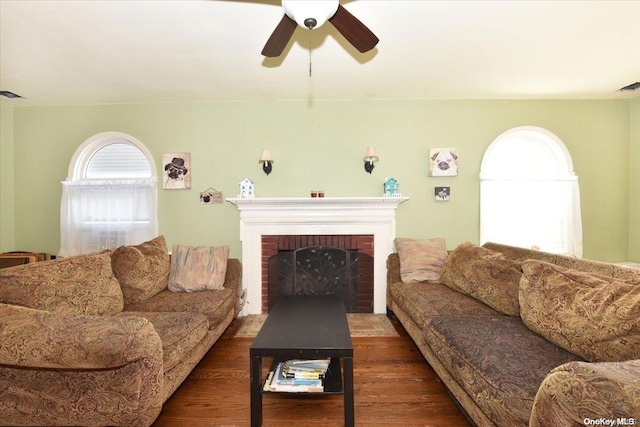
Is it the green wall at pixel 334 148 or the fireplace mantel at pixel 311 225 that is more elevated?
the green wall at pixel 334 148

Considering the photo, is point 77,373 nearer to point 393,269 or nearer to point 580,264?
point 393,269

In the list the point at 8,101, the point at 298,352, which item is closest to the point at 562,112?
the point at 298,352

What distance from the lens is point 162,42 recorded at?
2.36 meters

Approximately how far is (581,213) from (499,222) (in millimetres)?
972

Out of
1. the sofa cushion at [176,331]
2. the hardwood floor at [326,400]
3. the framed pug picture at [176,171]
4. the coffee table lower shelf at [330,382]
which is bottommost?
the hardwood floor at [326,400]

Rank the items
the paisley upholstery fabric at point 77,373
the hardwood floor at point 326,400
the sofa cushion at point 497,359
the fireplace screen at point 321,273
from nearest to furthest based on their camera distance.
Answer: the sofa cushion at point 497,359
the paisley upholstery fabric at point 77,373
the hardwood floor at point 326,400
the fireplace screen at point 321,273

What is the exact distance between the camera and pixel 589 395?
911 millimetres

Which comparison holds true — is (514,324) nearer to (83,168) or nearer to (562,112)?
(562,112)

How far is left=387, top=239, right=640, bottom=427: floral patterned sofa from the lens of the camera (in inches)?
37.0

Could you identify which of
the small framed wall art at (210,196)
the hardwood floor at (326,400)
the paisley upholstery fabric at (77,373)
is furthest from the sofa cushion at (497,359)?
the small framed wall art at (210,196)

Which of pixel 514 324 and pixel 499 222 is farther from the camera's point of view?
pixel 499 222

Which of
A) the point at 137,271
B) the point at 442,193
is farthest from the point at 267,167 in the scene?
the point at 442,193

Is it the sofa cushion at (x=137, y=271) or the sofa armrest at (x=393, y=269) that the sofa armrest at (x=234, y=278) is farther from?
the sofa armrest at (x=393, y=269)

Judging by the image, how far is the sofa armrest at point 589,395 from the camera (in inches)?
34.4
